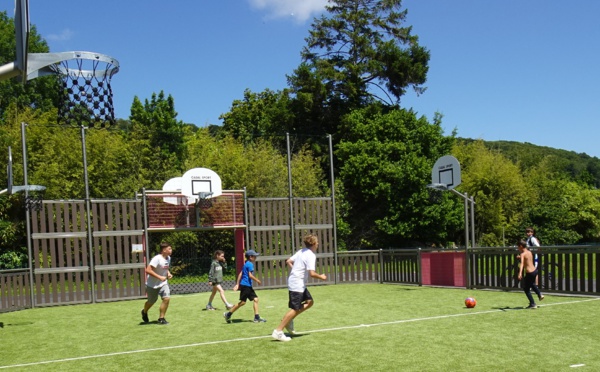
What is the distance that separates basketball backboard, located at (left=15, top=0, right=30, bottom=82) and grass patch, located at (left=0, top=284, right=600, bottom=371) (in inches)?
164

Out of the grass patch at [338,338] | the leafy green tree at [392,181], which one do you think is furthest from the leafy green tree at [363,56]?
the grass patch at [338,338]

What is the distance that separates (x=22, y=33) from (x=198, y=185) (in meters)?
15.3

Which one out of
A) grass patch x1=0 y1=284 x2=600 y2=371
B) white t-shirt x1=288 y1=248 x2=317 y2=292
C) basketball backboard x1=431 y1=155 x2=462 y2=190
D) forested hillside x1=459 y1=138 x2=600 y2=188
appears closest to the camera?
grass patch x1=0 y1=284 x2=600 y2=371

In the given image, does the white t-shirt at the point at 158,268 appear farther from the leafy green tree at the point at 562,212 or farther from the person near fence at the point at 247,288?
the leafy green tree at the point at 562,212

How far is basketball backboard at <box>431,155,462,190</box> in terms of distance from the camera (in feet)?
62.5

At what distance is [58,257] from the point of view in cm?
1931

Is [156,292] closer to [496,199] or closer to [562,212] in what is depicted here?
[496,199]

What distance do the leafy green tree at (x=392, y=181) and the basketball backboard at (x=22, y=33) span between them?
30281mm

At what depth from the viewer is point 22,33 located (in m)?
6.11

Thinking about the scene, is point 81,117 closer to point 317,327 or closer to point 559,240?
point 317,327

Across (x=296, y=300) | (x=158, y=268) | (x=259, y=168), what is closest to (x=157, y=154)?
(x=259, y=168)

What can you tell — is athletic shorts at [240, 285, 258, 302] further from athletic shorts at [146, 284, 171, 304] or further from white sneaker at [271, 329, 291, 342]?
white sneaker at [271, 329, 291, 342]

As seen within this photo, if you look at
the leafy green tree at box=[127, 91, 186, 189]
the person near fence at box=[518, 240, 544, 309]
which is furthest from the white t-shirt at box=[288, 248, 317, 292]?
the leafy green tree at box=[127, 91, 186, 189]

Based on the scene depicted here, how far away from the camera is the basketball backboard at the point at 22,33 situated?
236 inches
